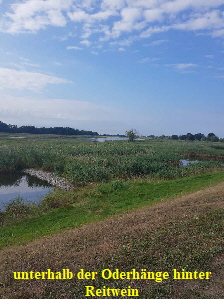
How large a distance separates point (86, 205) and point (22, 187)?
36.9 ft

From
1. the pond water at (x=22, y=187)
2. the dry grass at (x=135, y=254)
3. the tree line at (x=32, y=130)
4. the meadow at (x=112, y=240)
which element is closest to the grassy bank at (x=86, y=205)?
the meadow at (x=112, y=240)

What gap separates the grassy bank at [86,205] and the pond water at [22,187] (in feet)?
14.7

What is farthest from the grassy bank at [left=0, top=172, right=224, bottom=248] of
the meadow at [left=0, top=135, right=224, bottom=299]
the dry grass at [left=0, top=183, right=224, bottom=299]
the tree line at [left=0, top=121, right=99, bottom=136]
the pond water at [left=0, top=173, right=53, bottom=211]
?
the tree line at [left=0, top=121, right=99, bottom=136]

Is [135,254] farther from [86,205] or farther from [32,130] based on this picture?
[32,130]

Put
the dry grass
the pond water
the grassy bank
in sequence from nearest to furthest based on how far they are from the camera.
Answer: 1. the dry grass
2. the grassy bank
3. the pond water

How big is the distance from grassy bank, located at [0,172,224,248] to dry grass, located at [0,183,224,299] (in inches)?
86.9

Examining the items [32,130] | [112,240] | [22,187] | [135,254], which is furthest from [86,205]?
[32,130]

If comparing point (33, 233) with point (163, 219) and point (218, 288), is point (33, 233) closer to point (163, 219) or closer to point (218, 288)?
point (163, 219)

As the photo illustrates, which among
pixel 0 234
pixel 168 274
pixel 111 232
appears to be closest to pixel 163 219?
pixel 111 232

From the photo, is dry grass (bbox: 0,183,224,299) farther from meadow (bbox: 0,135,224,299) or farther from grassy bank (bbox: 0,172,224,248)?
grassy bank (bbox: 0,172,224,248)

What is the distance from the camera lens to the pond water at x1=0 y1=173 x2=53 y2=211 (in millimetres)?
19411

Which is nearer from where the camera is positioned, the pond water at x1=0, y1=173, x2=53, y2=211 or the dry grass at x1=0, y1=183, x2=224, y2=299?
the dry grass at x1=0, y1=183, x2=224, y2=299

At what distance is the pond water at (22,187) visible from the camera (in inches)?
764

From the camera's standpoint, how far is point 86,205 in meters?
13.8
